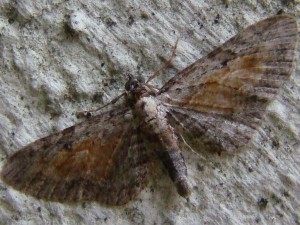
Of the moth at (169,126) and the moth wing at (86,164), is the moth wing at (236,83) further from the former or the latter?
the moth wing at (86,164)

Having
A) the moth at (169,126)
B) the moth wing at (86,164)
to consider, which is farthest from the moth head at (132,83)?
the moth wing at (86,164)

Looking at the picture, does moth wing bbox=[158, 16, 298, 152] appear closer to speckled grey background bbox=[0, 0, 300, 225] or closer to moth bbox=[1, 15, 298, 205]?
moth bbox=[1, 15, 298, 205]

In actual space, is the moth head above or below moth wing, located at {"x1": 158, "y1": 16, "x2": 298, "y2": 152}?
above

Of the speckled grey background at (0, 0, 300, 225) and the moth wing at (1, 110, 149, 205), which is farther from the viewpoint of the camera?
the speckled grey background at (0, 0, 300, 225)

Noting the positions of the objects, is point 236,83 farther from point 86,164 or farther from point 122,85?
point 86,164

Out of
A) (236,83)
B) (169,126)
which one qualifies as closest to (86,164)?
(169,126)

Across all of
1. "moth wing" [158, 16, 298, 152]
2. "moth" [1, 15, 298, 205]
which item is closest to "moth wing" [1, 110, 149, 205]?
"moth" [1, 15, 298, 205]

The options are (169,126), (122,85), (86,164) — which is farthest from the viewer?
(122,85)
